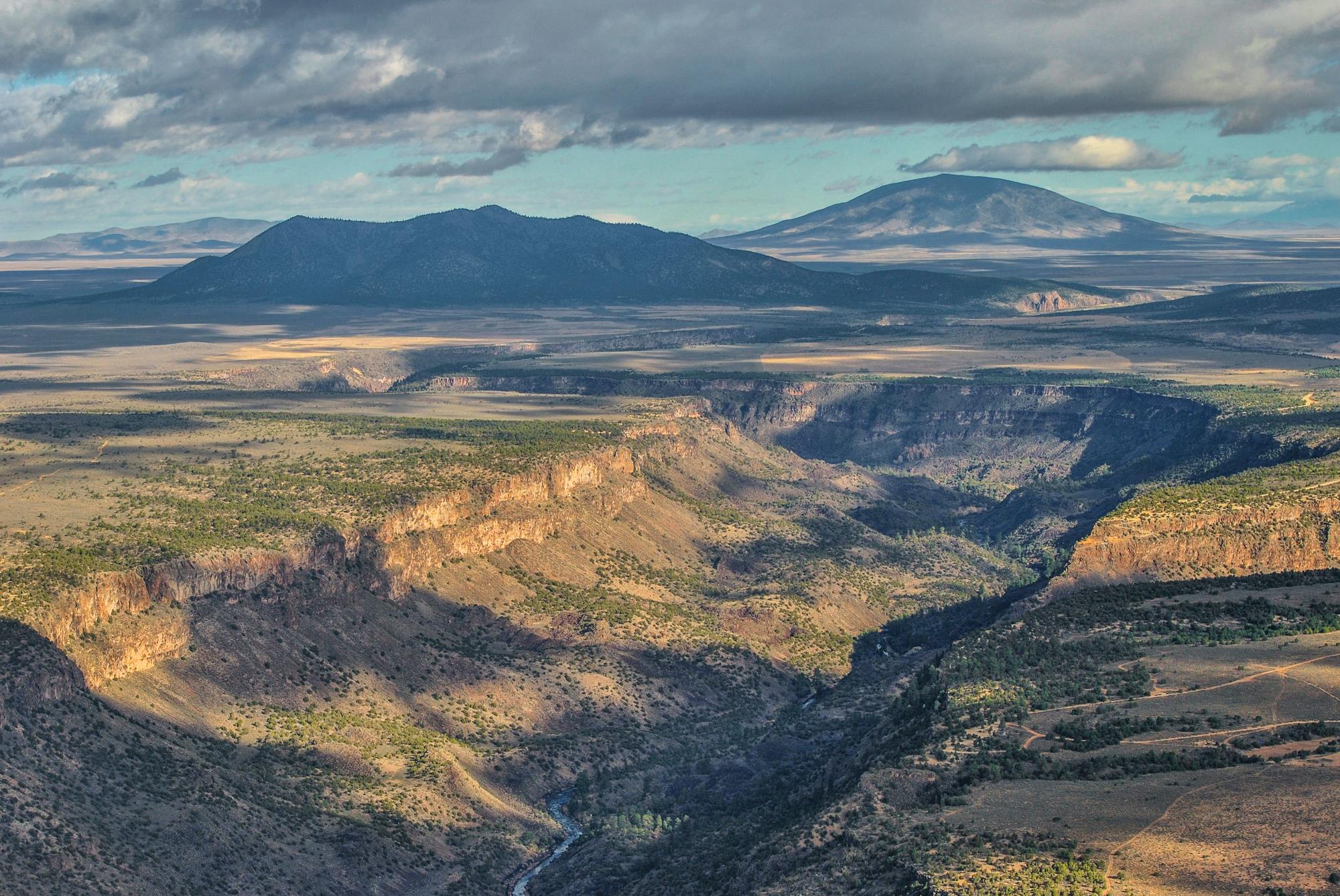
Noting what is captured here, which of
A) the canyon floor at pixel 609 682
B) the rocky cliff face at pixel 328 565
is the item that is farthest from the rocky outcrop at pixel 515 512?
the canyon floor at pixel 609 682

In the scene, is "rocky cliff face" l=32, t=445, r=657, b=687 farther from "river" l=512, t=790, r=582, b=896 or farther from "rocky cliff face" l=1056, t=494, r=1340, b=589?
"rocky cliff face" l=1056, t=494, r=1340, b=589

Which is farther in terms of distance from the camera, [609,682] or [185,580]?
[609,682]

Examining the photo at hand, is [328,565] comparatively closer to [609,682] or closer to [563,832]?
[609,682]

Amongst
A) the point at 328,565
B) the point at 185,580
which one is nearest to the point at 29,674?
the point at 185,580

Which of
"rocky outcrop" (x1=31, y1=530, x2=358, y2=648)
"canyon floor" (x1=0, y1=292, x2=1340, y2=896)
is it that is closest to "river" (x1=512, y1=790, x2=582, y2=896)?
"canyon floor" (x1=0, y1=292, x2=1340, y2=896)

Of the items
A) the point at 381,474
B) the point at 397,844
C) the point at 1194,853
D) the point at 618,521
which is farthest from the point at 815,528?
the point at 1194,853

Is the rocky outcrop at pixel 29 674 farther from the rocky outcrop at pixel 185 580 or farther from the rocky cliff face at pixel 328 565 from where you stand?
the rocky outcrop at pixel 185 580
